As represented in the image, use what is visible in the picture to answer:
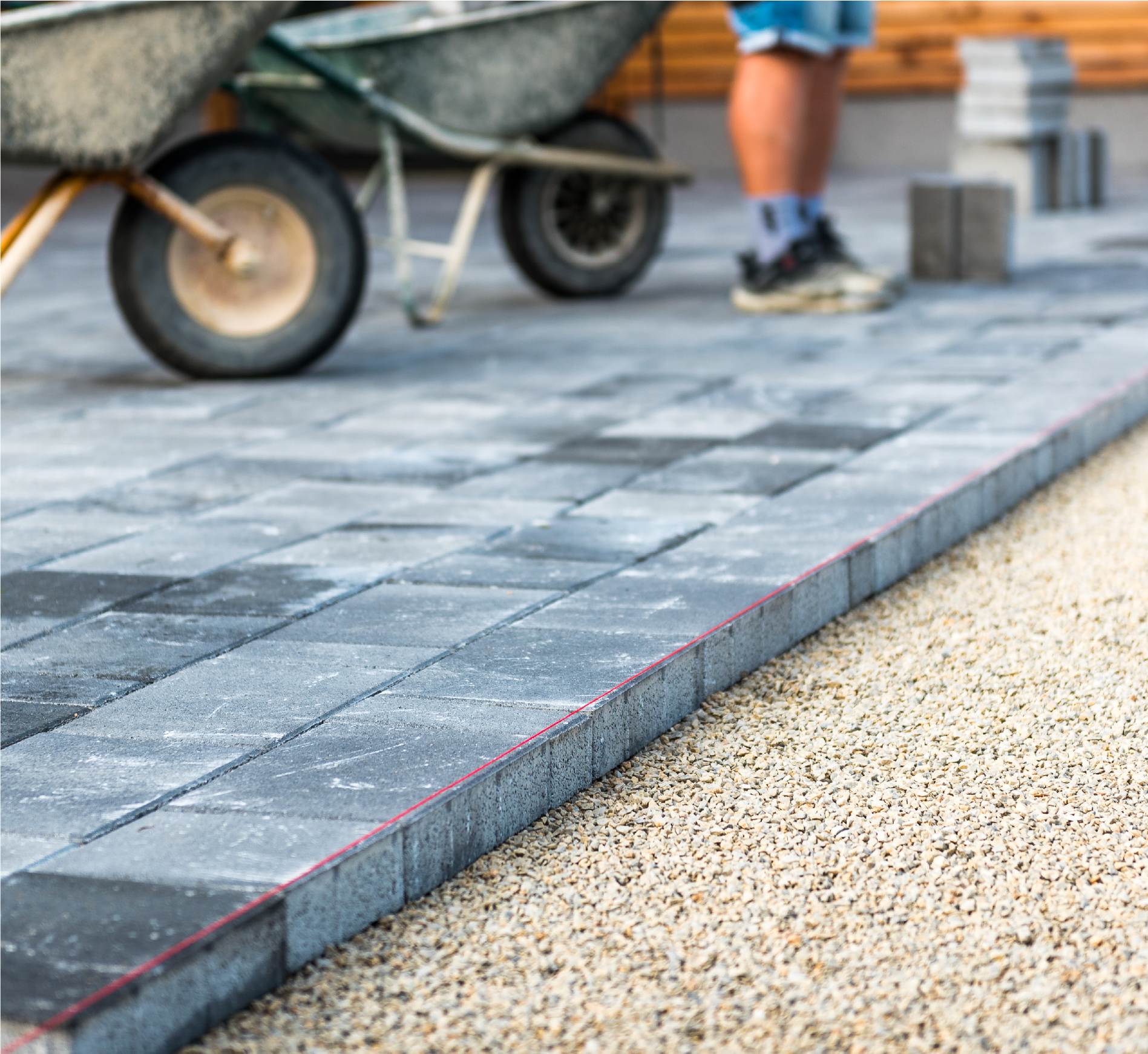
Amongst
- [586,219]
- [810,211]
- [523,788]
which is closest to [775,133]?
[810,211]

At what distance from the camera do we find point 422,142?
568 cm

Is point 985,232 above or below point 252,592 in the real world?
above

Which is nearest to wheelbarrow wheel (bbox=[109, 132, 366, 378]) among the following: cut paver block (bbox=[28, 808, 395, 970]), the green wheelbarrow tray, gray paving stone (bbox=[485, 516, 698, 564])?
the green wheelbarrow tray

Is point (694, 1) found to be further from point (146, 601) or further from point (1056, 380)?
point (146, 601)

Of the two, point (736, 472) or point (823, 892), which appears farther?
point (736, 472)

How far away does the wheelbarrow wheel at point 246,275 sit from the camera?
4.80 m

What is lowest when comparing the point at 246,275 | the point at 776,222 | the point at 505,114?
the point at 246,275

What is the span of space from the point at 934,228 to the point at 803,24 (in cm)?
118

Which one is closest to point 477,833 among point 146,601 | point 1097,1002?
point 1097,1002

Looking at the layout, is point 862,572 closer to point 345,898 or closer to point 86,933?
point 345,898

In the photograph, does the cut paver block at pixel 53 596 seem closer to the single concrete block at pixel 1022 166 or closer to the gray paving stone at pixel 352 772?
the gray paving stone at pixel 352 772

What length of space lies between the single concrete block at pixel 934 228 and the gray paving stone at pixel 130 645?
4.32m

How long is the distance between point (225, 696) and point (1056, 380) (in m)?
2.76

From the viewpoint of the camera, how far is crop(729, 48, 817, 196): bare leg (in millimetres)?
5805
